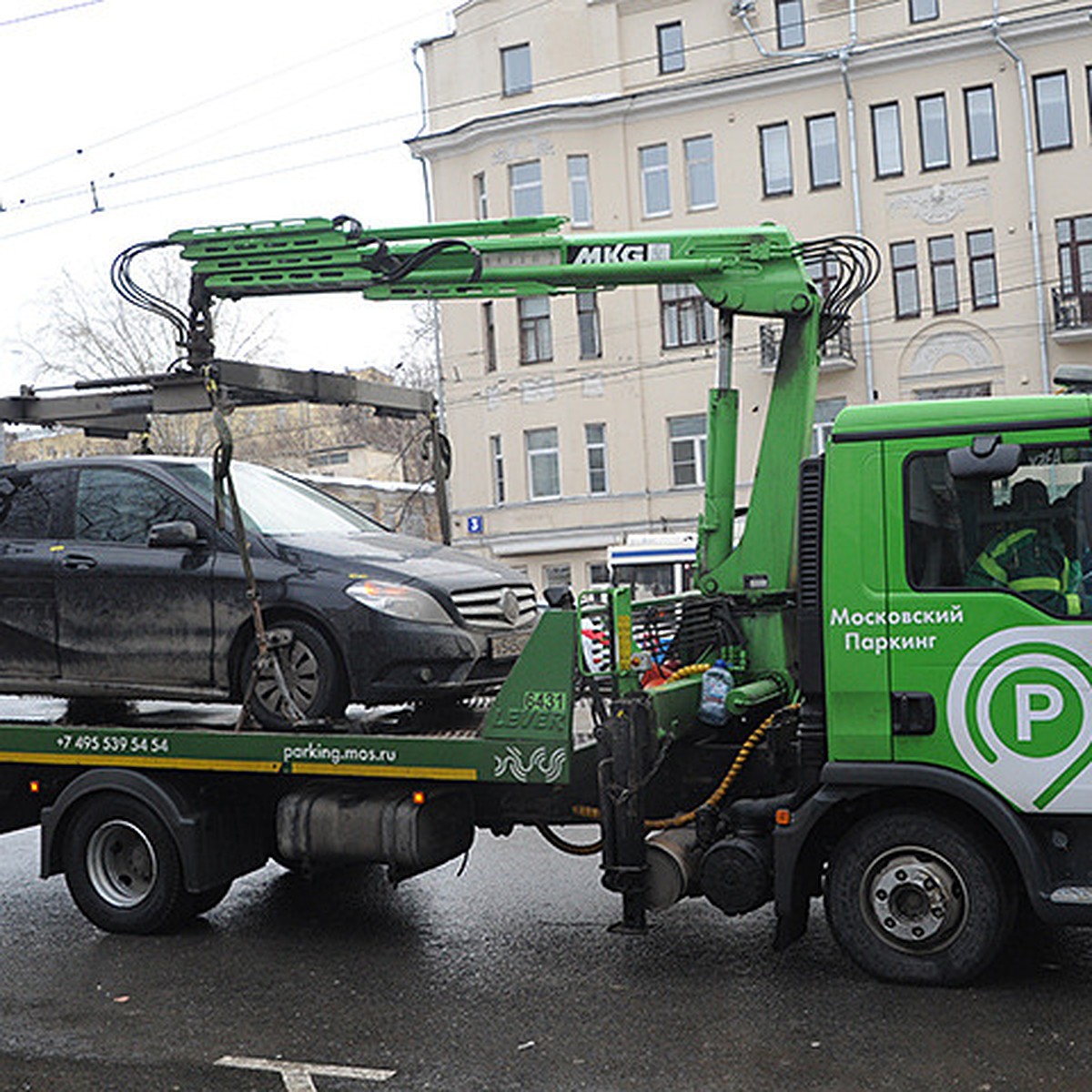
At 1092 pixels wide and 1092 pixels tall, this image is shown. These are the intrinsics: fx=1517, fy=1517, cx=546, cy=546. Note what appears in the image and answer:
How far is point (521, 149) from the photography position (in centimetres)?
3728

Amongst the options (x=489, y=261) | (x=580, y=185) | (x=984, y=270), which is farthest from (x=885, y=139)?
(x=489, y=261)

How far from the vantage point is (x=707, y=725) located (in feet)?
24.5

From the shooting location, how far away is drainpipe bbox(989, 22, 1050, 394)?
33.5m

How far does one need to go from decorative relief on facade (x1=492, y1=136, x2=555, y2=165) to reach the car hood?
2954cm

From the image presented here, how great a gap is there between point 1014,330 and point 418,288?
27913 mm

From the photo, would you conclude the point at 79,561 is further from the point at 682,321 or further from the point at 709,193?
the point at 709,193

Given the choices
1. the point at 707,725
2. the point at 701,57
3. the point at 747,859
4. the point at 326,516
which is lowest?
the point at 747,859

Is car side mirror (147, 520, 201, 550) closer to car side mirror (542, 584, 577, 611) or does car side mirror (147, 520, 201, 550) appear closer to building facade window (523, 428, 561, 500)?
car side mirror (542, 584, 577, 611)

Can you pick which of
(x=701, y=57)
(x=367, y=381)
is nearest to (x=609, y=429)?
(x=701, y=57)

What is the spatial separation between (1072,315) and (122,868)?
2924cm

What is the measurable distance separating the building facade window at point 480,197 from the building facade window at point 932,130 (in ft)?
34.6

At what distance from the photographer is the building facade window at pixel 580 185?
37094 mm

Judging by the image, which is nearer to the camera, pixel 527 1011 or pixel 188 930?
pixel 527 1011

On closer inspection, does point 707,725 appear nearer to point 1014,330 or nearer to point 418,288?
point 418,288
